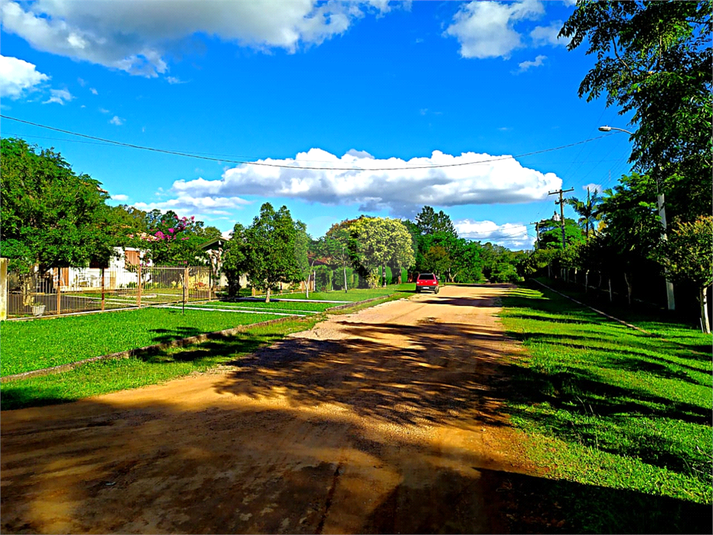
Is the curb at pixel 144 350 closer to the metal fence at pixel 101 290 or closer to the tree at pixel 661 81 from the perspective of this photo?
the metal fence at pixel 101 290

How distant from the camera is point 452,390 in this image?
748 cm

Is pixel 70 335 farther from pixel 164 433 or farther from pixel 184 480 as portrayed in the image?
pixel 184 480

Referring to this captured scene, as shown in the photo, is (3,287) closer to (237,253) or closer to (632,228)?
(237,253)

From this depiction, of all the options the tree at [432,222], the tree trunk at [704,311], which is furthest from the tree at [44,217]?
the tree at [432,222]

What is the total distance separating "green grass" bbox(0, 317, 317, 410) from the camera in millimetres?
6773

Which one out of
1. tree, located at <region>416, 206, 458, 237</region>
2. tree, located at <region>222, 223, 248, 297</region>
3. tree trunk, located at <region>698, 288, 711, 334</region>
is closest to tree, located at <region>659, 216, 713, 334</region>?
tree trunk, located at <region>698, 288, 711, 334</region>

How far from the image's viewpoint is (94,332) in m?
12.7

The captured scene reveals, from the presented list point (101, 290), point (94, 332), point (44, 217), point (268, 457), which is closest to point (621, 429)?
point (268, 457)

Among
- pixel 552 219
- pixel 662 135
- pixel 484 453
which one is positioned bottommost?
pixel 484 453

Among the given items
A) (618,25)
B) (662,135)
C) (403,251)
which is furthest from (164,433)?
(403,251)

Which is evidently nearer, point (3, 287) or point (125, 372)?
point (125, 372)

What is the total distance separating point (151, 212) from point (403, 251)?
36.9 m

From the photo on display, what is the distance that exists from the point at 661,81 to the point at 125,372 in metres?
9.92

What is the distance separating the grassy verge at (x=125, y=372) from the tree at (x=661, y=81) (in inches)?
343
